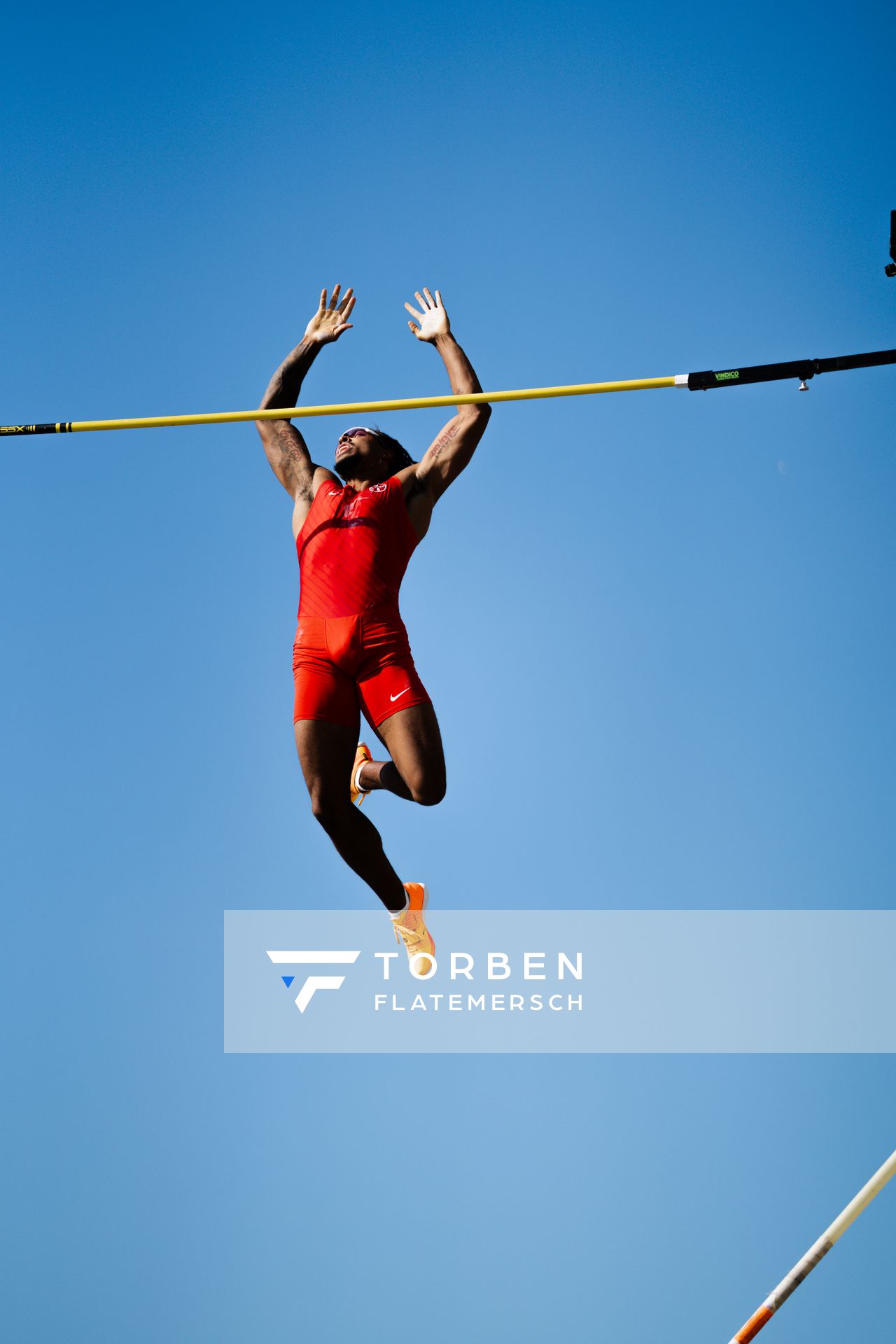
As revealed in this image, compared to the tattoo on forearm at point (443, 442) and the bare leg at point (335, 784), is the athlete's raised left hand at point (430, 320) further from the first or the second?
the bare leg at point (335, 784)

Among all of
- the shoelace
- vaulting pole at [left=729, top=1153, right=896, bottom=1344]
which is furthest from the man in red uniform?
vaulting pole at [left=729, top=1153, right=896, bottom=1344]

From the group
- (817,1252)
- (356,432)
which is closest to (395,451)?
(356,432)

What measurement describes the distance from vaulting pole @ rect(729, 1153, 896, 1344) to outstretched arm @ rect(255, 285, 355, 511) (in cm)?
452

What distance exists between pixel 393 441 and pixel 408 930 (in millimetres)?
2862

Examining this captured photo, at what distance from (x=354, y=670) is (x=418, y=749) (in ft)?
1.81

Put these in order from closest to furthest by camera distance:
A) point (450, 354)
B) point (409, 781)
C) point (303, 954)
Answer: point (409, 781)
point (450, 354)
point (303, 954)

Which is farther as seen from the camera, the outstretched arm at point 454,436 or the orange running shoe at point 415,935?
the orange running shoe at point 415,935

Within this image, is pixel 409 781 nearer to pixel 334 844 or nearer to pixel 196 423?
pixel 334 844

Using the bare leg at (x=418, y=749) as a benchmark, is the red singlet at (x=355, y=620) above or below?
above

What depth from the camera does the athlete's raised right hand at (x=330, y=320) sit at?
7.48m

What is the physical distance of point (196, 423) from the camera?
7.50 meters

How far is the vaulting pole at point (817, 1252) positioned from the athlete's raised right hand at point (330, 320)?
5162mm

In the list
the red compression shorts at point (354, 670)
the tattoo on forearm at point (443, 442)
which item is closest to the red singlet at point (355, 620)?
the red compression shorts at point (354, 670)

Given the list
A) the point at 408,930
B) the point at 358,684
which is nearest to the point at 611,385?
the point at 358,684
